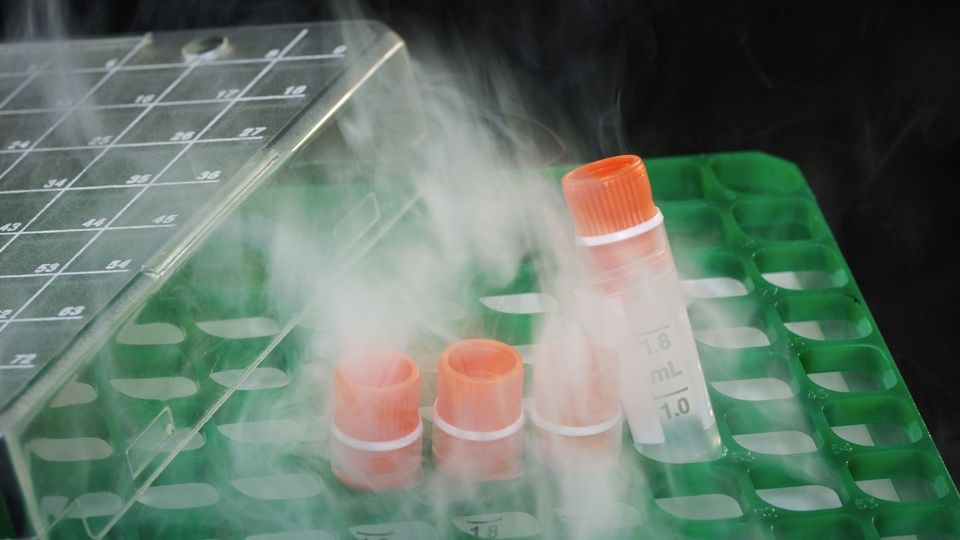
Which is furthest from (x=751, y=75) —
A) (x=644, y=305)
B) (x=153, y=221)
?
(x=153, y=221)

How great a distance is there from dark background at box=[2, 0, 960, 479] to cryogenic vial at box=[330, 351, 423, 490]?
430 millimetres

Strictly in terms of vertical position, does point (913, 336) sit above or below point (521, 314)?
below

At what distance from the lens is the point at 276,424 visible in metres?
0.76

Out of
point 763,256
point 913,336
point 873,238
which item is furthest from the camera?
point 873,238

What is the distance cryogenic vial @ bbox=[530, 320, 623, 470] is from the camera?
2.26 feet

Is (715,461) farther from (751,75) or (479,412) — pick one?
(751,75)

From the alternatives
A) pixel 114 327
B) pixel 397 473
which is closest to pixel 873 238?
pixel 397 473

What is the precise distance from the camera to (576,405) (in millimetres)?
691

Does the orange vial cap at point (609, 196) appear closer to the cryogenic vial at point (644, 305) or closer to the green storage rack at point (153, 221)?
the cryogenic vial at point (644, 305)

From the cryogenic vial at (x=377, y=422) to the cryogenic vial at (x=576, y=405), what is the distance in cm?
7

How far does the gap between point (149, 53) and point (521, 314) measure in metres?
0.33

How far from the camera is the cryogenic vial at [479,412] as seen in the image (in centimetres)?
68

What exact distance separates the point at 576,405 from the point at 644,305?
0.07 metres

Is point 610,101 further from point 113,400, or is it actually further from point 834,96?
point 113,400
